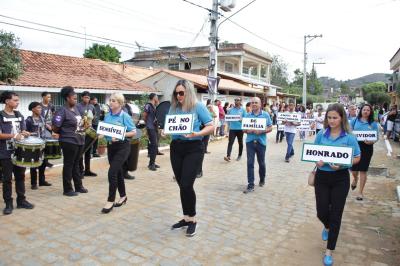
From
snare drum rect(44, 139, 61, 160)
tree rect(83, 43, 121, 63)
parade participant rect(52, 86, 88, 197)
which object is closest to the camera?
parade participant rect(52, 86, 88, 197)

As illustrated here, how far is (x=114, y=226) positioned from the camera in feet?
16.6

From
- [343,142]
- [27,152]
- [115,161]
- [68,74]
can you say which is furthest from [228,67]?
[343,142]

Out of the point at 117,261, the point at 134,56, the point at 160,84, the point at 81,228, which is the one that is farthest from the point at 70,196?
the point at 134,56

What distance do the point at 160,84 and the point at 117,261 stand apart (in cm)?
2018

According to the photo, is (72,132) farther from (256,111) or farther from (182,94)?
(256,111)

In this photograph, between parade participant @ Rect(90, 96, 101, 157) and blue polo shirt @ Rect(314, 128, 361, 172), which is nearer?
blue polo shirt @ Rect(314, 128, 361, 172)

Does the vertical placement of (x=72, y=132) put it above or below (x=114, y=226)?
above

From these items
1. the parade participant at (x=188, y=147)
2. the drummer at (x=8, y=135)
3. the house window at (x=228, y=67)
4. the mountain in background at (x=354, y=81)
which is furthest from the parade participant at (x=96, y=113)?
the mountain in background at (x=354, y=81)

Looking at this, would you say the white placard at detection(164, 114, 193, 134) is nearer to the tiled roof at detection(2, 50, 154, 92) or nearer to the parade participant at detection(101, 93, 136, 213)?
the parade participant at detection(101, 93, 136, 213)

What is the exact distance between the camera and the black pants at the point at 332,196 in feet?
13.3

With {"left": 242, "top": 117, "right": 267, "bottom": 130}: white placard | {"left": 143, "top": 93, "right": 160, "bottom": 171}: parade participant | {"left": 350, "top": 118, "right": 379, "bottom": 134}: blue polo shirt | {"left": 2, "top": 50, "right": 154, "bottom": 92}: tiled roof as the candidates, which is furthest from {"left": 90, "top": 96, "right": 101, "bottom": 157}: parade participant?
{"left": 2, "top": 50, "right": 154, "bottom": 92}: tiled roof

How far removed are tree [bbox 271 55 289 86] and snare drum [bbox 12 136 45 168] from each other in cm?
7659

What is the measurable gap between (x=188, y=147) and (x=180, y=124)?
32 cm

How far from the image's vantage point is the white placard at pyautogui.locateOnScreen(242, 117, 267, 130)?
23.7 ft
